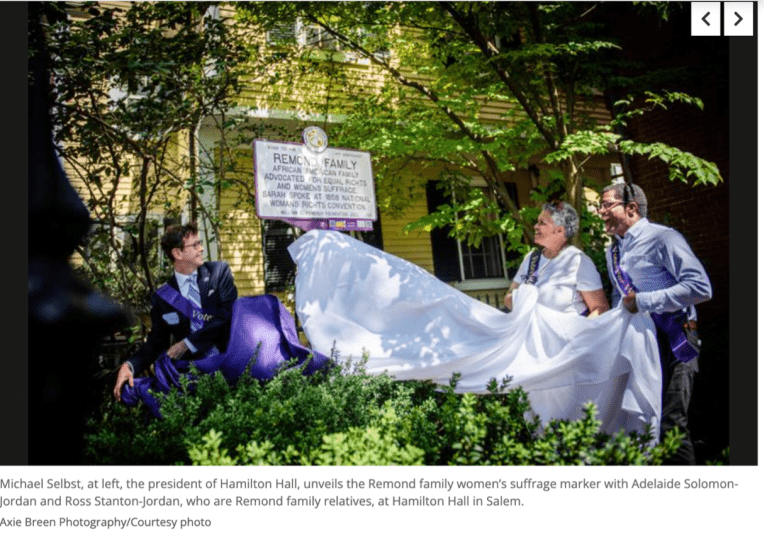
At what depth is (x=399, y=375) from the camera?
13.0ft

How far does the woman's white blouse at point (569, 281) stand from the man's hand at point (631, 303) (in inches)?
20.0

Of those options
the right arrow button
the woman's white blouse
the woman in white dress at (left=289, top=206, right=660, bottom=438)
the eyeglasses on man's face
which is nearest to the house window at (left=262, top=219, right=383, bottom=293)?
the woman in white dress at (left=289, top=206, right=660, bottom=438)

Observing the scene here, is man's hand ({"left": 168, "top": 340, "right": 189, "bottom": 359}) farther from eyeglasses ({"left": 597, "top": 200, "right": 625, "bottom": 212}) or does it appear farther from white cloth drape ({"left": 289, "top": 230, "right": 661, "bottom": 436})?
eyeglasses ({"left": 597, "top": 200, "right": 625, "bottom": 212})

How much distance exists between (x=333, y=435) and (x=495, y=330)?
177 cm

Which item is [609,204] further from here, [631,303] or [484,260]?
[484,260]

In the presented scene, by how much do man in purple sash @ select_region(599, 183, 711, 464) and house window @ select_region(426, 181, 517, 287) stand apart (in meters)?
7.25

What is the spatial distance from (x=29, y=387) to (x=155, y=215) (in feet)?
26.5

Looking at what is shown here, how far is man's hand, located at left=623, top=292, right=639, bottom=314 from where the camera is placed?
11.4ft

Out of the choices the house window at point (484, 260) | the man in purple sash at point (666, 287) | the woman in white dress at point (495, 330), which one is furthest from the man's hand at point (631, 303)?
the house window at point (484, 260)

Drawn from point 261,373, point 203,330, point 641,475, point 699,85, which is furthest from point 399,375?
point 699,85

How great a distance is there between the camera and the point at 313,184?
4.57 metres

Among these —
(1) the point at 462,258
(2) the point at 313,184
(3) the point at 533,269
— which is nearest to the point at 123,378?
(2) the point at 313,184

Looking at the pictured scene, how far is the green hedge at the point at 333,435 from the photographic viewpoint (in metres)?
2.67

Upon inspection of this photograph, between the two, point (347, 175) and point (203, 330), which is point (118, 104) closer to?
point (347, 175)
